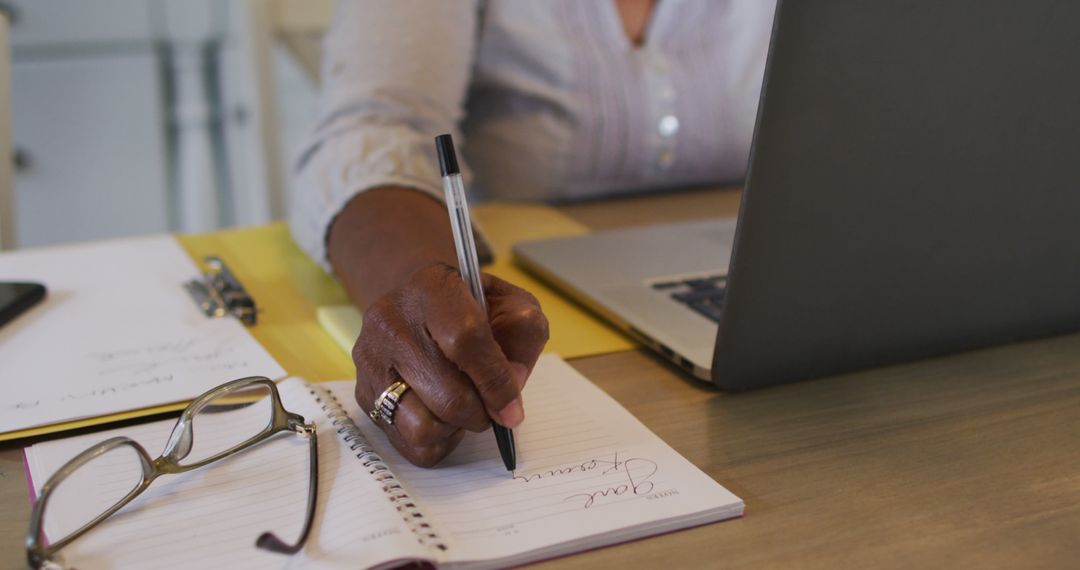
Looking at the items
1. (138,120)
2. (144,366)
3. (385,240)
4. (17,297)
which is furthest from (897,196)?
(138,120)

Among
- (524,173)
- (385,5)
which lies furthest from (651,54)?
(385,5)

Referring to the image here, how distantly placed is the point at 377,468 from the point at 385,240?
0.27m

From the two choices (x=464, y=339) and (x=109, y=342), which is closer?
(x=464, y=339)

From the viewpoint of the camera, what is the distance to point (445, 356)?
1.57ft

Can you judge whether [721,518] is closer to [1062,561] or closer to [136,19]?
[1062,561]

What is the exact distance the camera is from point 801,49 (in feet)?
1.57

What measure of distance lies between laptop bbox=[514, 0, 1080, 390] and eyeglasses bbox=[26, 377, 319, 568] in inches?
9.9

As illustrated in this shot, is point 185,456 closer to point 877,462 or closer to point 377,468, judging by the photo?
point 377,468

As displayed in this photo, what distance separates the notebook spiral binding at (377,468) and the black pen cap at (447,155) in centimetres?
15

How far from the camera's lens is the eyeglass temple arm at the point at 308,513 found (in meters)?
0.40

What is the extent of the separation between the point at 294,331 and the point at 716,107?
64cm

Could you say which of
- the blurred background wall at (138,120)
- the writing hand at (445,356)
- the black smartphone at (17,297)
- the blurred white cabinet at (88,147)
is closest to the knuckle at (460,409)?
the writing hand at (445,356)

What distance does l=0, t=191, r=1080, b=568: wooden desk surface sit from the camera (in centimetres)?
43

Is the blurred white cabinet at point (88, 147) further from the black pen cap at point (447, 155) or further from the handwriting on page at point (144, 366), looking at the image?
the black pen cap at point (447, 155)
